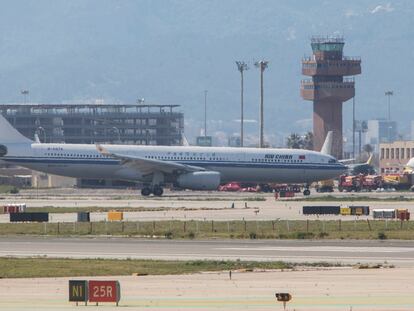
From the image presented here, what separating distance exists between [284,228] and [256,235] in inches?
220

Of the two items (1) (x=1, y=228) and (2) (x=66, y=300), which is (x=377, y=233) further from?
(2) (x=66, y=300)

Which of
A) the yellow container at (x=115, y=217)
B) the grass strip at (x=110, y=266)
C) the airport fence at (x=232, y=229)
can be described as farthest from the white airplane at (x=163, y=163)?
the grass strip at (x=110, y=266)

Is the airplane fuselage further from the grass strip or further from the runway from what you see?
the grass strip

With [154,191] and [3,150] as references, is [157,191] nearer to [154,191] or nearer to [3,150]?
[154,191]

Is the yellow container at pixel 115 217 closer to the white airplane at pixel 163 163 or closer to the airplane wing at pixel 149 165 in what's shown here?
the airplane wing at pixel 149 165

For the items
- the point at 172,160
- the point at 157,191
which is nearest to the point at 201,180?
the point at 172,160

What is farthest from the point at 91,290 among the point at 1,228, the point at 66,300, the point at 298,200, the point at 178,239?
the point at 298,200

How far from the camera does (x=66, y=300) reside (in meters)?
45.2

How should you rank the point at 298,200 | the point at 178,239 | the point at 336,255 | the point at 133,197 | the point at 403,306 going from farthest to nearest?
1. the point at 133,197
2. the point at 298,200
3. the point at 178,239
4. the point at 336,255
5. the point at 403,306

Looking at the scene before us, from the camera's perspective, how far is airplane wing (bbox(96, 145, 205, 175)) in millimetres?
126625

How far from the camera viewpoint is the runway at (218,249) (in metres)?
60.3

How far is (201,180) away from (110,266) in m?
71.5

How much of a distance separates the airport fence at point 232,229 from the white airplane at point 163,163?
136 ft

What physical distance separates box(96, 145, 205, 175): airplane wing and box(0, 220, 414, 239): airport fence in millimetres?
40176
